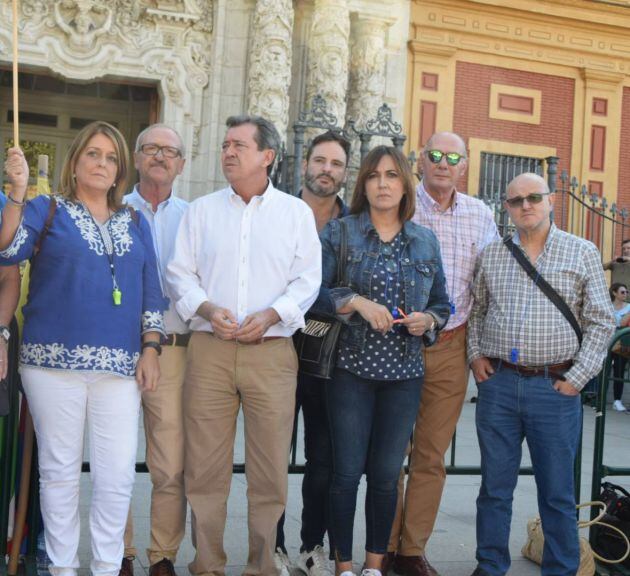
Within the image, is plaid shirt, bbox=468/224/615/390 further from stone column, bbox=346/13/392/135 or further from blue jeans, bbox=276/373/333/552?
stone column, bbox=346/13/392/135

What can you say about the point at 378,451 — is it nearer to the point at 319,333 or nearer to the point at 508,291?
the point at 319,333

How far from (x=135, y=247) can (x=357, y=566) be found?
2.10 meters

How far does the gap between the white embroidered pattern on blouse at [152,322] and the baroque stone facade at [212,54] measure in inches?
392

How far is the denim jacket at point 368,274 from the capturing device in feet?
14.3

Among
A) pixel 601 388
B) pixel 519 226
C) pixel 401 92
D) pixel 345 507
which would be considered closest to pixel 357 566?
pixel 345 507

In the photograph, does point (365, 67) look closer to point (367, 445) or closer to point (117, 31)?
point (117, 31)

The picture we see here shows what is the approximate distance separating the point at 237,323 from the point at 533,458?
5.59 ft

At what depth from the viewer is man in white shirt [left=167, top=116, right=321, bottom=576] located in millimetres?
4242

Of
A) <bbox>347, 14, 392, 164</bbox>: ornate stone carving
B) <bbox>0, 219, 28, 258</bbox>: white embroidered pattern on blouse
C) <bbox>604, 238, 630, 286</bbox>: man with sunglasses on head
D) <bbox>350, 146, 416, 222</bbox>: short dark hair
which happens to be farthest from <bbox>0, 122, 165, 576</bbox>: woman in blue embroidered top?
<bbox>347, 14, 392, 164</bbox>: ornate stone carving

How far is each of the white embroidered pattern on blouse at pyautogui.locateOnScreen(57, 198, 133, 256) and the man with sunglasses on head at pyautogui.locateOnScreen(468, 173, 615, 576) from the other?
1.92 metres

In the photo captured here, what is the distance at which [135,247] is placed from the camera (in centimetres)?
411

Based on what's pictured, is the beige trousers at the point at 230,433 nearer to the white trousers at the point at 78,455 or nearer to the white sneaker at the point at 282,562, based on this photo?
the white sneaker at the point at 282,562

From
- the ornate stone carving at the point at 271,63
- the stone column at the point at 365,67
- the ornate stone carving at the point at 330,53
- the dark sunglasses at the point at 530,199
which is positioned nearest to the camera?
the dark sunglasses at the point at 530,199

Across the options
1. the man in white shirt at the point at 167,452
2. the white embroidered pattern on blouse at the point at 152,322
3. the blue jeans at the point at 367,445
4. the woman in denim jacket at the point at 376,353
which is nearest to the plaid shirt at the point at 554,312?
the woman in denim jacket at the point at 376,353
